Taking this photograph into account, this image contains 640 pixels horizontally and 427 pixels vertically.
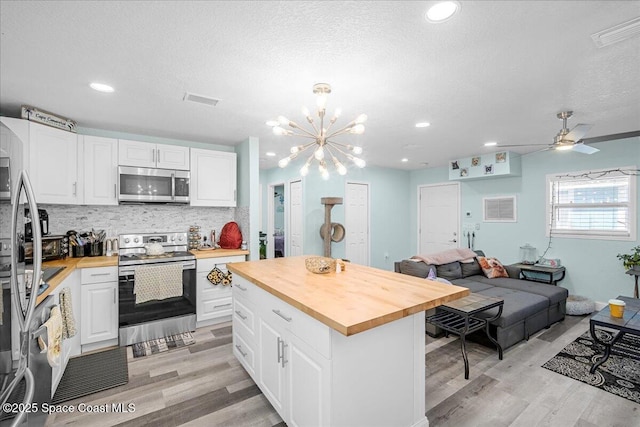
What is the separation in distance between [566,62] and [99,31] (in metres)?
2.94

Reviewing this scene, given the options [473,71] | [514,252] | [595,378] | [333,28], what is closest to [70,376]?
[333,28]

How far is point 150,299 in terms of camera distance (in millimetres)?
3133

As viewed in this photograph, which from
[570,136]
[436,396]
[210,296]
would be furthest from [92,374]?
[570,136]

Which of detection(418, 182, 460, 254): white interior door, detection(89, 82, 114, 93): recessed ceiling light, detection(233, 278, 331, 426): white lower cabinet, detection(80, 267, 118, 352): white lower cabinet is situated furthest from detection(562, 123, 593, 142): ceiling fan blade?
detection(80, 267, 118, 352): white lower cabinet

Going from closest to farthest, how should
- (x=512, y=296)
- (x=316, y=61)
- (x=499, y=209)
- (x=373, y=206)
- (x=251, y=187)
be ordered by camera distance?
(x=316, y=61)
(x=512, y=296)
(x=251, y=187)
(x=499, y=209)
(x=373, y=206)

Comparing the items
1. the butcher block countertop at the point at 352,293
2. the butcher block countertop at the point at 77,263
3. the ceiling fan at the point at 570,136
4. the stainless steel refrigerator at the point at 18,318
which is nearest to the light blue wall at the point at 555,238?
the ceiling fan at the point at 570,136

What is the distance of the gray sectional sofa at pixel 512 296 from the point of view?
9.83 ft

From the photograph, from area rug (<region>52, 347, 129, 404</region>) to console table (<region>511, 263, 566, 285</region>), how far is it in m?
5.30

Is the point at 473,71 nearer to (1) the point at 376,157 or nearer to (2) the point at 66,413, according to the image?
(1) the point at 376,157

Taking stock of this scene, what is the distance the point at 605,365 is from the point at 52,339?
14.0 ft

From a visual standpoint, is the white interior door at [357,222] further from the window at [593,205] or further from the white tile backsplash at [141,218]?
the window at [593,205]

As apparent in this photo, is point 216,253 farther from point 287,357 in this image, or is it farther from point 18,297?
point 18,297

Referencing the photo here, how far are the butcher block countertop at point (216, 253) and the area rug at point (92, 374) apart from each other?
3.99ft

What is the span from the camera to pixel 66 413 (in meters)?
2.07
